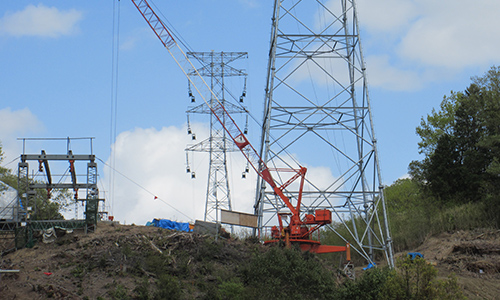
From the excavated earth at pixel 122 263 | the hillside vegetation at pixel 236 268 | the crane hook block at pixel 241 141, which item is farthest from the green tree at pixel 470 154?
the crane hook block at pixel 241 141

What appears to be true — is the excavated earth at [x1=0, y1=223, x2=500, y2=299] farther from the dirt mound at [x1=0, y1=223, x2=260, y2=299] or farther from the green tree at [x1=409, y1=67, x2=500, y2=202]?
the green tree at [x1=409, y1=67, x2=500, y2=202]

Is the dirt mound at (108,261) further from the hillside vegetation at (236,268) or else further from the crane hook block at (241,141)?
the crane hook block at (241,141)

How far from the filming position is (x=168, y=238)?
1438 inches

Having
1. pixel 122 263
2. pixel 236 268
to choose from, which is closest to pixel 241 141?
pixel 236 268

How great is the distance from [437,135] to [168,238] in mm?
41667

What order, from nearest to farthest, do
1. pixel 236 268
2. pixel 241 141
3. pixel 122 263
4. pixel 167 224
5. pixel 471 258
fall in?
pixel 122 263
pixel 236 268
pixel 167 224
pixel 471 258
pixel 241 141

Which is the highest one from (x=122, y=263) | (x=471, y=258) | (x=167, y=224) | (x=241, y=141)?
(x=241, y=141)

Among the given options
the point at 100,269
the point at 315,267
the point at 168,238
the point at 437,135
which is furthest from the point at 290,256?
the point at 437,135

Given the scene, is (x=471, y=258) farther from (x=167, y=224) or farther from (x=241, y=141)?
(x=167, y=224)

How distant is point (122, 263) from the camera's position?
32594mm

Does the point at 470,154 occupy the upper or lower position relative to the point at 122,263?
upper

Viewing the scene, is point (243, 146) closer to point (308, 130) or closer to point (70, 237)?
point (308, 130)

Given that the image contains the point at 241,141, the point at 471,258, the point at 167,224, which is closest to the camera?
the point at 167,224

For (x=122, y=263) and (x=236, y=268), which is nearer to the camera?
(x=122, y=263)
